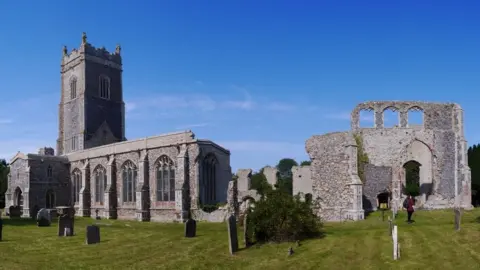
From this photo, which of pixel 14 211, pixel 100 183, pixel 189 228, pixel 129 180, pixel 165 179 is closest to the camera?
pixel 189 228

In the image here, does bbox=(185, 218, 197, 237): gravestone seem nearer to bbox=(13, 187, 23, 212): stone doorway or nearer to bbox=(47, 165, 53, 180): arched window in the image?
bbox=(47, 165, 53, 180): arched window

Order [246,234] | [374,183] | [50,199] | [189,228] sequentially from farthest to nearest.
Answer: [50,199], [374,183], [189,228], [246,234]

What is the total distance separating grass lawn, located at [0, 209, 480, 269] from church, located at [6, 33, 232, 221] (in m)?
10.4

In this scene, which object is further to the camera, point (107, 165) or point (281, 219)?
point (107, 165)

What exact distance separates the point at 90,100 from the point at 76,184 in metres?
11.6

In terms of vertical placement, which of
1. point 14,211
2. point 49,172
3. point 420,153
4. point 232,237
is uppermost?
point 420,153

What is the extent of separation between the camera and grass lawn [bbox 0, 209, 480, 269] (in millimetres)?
12734

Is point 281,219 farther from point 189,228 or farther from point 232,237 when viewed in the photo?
point 189,228

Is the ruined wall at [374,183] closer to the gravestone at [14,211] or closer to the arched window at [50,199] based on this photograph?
the arched window at [50,199]

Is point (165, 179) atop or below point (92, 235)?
atop

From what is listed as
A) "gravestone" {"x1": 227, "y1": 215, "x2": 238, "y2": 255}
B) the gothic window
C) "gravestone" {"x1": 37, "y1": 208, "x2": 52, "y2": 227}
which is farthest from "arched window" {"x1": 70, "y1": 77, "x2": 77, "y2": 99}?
"gravestone" {"x1": 227, "y1": 215, "x2": 238, "y2": 255}

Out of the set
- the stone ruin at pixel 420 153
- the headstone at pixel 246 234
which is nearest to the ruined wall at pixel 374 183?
the stone ruin at pixel 420 153

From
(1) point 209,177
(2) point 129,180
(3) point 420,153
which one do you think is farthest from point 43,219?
(3) point 420,153

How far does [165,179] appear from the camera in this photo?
3069 cm
